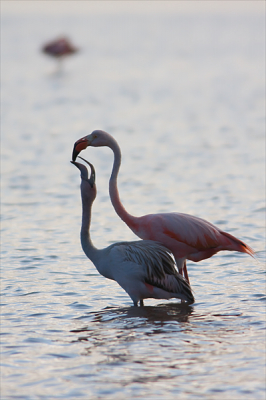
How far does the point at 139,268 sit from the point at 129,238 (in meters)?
2.95

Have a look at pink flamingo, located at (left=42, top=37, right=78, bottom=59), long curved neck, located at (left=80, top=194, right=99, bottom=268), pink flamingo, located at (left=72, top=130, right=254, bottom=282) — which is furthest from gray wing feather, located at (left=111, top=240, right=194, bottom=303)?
pink flamingo, located at (left=42, top=37, right=78, bottom=59)

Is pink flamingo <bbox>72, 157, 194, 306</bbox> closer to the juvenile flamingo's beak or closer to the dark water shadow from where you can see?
the dark water shadow

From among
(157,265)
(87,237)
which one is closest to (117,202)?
(87,237)

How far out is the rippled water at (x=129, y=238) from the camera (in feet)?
19.2

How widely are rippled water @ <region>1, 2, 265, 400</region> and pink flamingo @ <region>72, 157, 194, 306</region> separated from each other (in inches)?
9.4

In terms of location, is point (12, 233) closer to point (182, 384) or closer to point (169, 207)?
point (169, 207)

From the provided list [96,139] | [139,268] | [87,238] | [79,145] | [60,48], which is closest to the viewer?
[139,268]

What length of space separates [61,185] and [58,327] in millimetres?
6362

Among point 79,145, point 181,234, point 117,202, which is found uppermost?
point 79,145

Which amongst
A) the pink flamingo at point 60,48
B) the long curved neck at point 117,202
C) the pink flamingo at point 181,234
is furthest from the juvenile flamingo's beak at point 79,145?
the pink flamingo at point 60,48

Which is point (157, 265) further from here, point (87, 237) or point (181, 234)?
point (87, 237)

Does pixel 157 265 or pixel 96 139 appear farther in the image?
pixel 96 139

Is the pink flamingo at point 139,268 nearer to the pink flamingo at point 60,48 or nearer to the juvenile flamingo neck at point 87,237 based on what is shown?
the juvenile flamingo neck at point 87,237

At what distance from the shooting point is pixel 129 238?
10102 mm
